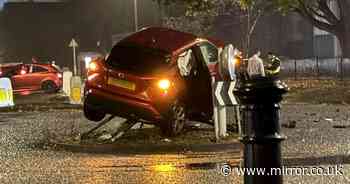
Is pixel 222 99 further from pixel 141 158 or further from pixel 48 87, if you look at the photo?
pixel 48 87

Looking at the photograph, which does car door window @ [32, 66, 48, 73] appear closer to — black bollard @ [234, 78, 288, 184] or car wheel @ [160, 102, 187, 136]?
car wheel @ [160, 102, 187, 136]

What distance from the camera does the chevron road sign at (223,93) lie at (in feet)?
38.7

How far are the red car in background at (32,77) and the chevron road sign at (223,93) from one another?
20428mm

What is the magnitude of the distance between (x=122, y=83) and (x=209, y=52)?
1.83m

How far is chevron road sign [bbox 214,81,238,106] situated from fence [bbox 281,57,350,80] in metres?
20.9

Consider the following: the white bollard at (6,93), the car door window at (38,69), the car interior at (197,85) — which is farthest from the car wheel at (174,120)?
the car door window at (38,69)

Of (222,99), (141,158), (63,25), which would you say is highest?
(63,25)

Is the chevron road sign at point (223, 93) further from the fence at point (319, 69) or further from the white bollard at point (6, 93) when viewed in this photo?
the fence at point (319, 69)

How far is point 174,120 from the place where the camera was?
1202 centimetres

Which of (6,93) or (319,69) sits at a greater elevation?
(319,69)

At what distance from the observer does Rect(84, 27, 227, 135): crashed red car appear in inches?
465

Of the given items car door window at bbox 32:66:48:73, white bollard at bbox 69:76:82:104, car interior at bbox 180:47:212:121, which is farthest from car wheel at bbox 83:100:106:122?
car door window at bbox 32:66:48:73

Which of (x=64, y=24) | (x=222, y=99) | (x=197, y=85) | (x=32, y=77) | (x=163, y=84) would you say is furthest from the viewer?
(x=64, y=24)

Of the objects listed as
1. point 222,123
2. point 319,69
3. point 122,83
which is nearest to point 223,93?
point 222,123
